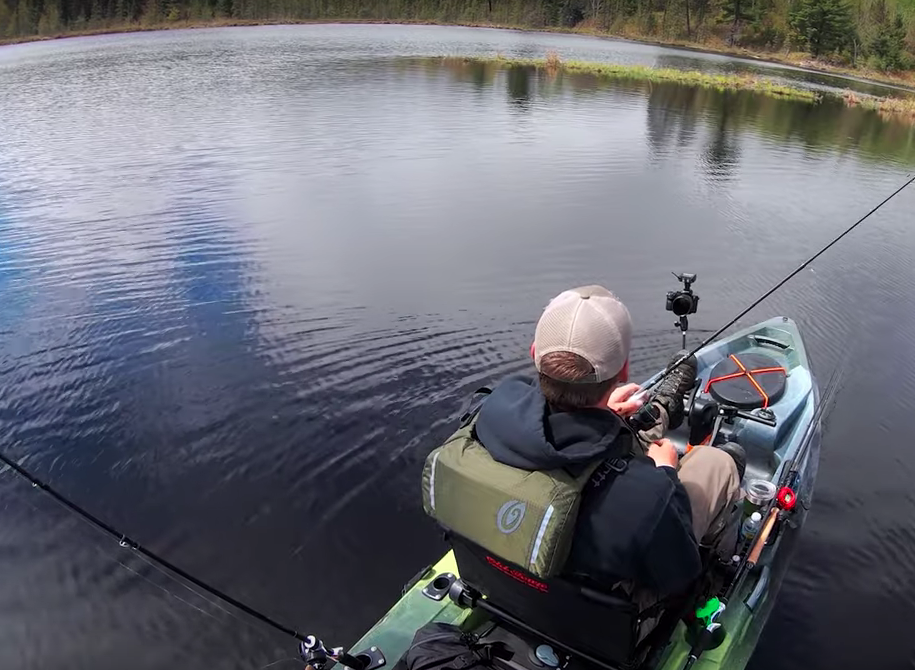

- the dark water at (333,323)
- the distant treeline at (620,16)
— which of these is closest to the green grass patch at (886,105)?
the dark water at (333,323)

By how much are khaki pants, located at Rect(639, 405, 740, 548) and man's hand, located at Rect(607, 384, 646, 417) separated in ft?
0.58

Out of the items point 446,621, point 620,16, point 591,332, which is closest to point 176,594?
point 446,621

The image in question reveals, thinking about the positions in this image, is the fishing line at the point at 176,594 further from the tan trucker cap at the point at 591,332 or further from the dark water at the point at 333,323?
the tan trucker cap at the point at 591,332

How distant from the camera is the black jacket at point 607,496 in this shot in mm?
2375

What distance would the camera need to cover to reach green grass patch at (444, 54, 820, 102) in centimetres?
3203

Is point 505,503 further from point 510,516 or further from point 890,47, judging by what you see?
point 890,47

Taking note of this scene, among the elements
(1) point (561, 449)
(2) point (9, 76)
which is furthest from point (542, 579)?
(2) point (9, 76)

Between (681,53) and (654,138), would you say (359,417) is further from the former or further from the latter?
(681,53)

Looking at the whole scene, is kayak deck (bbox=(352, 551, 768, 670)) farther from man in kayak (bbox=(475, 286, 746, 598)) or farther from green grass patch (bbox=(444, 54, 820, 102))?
green grass patch (bbox=(444, 54, 820, 102))

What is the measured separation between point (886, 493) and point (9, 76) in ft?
108

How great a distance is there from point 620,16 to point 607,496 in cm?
7792

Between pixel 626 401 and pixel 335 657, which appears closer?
pixel 335 657

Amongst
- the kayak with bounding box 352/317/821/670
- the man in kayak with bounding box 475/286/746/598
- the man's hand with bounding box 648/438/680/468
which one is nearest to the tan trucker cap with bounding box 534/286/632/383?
the man in kayak with bounding box 475/286/746/598

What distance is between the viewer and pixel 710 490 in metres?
3.36
